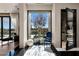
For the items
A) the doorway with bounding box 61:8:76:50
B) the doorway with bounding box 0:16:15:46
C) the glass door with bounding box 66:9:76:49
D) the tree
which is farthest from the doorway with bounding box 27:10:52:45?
the glass door with bounding box 66:9:76:49

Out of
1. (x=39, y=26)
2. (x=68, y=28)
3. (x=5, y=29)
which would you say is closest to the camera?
(x=5, y=29)

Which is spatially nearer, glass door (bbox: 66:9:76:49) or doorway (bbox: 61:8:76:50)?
doorway (bbox: 61:8:76:50)

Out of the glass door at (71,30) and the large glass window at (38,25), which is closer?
the large glass window at (38,25)

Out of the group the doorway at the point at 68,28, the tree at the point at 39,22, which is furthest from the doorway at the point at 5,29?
the doorway at the point at 68,28

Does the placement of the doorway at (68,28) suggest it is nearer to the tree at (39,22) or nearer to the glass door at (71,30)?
the glass door at (71,30)

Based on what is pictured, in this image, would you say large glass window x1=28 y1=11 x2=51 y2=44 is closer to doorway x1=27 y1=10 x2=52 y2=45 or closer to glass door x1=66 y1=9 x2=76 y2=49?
doorway x1=27 y1=10 x2=52 y2=45

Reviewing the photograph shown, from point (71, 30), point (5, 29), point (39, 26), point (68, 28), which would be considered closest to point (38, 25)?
point (39, 26)

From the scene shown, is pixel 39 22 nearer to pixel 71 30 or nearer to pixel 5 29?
pixel 5 29

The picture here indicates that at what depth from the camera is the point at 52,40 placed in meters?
4.18

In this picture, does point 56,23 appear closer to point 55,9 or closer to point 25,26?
point 55,9

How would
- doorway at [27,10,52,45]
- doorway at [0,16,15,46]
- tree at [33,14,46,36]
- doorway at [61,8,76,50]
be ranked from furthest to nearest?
doorway at [61,8,76,50], tree at [33,14,46,36], doorway at [27,10,52,45], doorway at [0,16,15,46]

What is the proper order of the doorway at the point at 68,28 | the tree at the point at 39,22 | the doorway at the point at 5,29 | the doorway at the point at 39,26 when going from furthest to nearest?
1. the doorway at the point at 68,28
2. the tree at the point at 39,22
3. the doorway at the point at 39,26
4. the doorway at the point at 5,29

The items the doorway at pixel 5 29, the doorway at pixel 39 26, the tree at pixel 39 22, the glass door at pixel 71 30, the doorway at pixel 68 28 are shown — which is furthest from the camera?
the glass door at pixel 71 30

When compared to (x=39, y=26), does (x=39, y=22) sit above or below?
above
